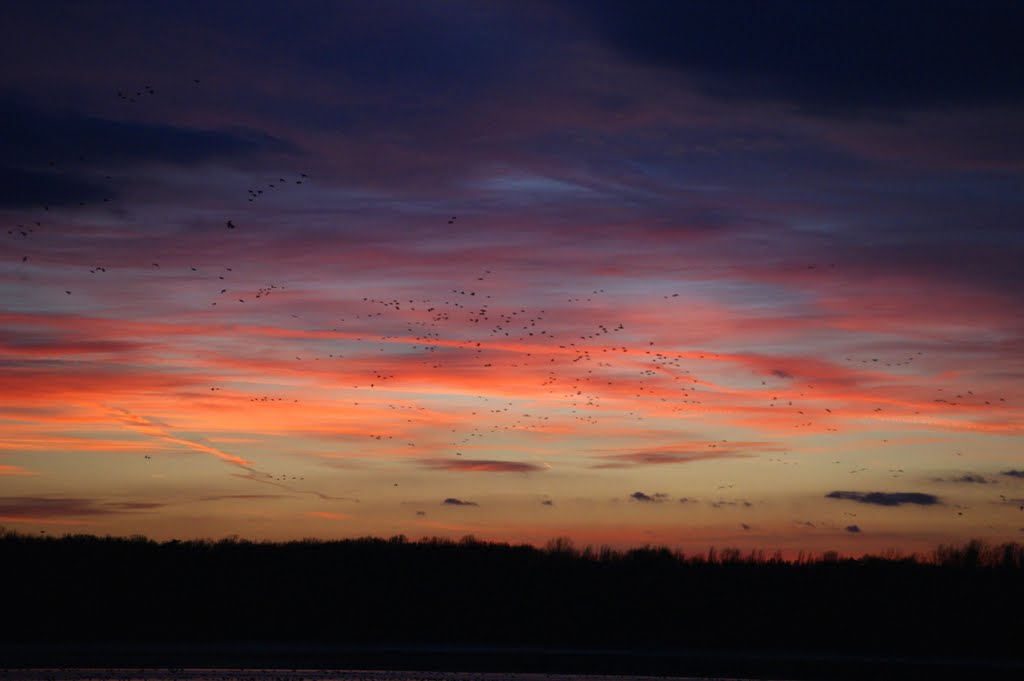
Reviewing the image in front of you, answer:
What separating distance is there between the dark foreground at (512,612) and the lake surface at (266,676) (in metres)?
1.35

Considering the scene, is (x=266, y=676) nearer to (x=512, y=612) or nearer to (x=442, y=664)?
(x=442, y=664)

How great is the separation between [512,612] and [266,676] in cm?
1625

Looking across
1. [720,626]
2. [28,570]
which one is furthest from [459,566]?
[28,570]

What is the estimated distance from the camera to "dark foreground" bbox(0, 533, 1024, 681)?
3434 cm

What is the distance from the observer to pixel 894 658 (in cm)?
3716

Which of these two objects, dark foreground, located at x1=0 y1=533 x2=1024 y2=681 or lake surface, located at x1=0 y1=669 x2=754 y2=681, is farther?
dark foreground, located at x1=0 y1=533 x2=1024 y2=681

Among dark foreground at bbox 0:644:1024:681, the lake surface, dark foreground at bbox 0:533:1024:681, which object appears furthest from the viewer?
dark foreground at bbox 0:533:1024:681

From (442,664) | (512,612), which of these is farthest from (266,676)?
(512,612)

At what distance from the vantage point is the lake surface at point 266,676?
1099 inches

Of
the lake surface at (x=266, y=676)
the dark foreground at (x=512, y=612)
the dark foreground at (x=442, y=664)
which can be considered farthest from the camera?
the dark foreground at (x=512, y=612)

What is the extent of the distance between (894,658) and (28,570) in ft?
105

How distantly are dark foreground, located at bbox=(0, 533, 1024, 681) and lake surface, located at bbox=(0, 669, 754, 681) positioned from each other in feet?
4.44

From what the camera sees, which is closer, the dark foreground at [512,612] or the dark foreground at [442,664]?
the dark foreground at [442,664]

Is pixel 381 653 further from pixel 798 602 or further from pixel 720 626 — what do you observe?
pixel 798 602
